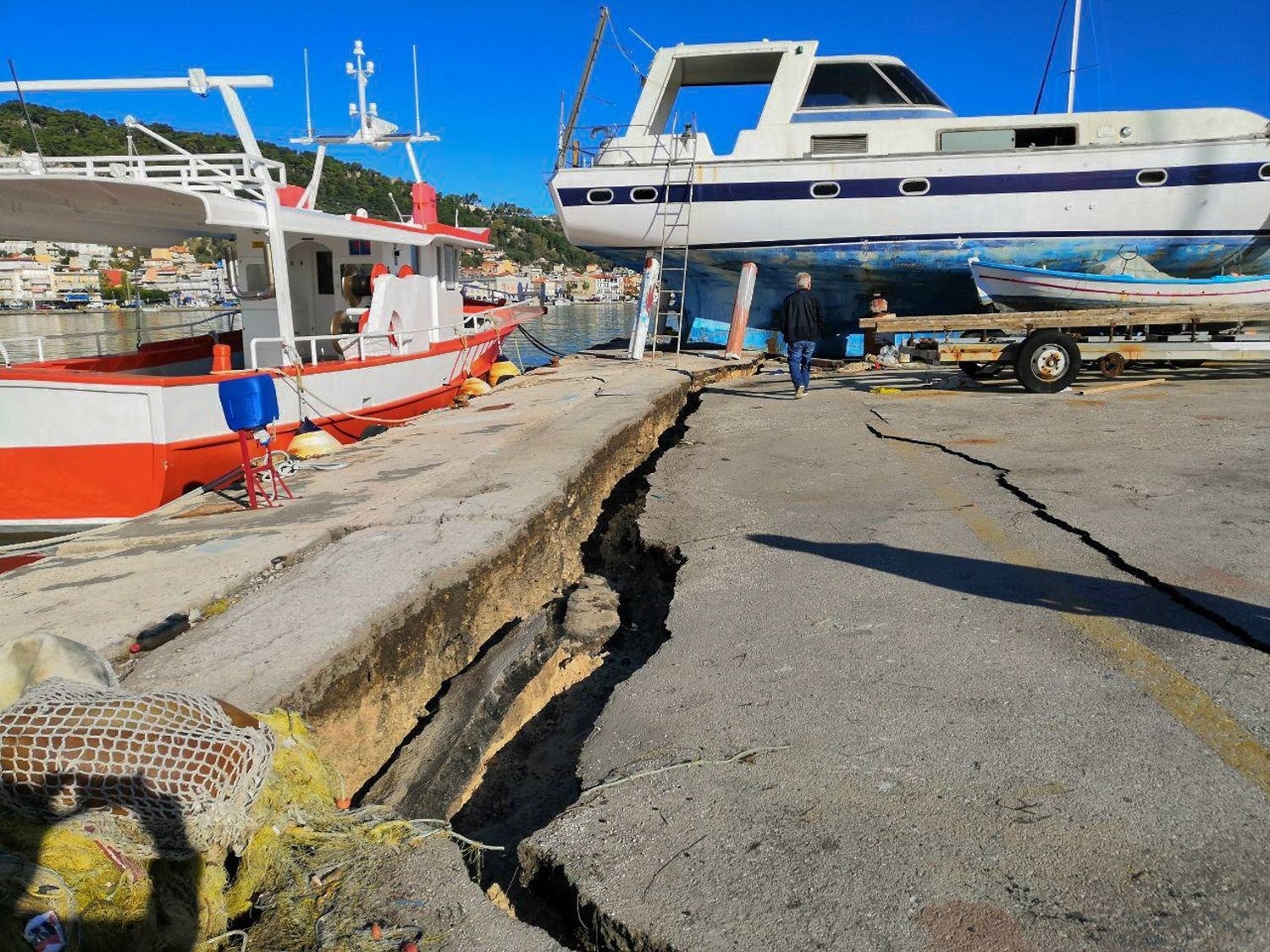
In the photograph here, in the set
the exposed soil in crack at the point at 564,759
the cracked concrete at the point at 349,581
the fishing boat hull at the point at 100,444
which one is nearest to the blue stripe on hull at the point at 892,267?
the cracked concrete at the point at 349,581

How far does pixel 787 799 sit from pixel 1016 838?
2.09 feet

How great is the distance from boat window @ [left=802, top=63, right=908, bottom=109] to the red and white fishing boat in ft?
23.2

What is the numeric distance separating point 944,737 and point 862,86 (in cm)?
1608

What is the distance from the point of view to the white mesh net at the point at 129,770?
214cm

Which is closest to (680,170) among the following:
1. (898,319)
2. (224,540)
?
(898,319)

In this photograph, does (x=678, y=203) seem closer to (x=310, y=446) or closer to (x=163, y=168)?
(x=163, y=168)

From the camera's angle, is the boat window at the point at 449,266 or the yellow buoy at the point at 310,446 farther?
the boat window at the point at 449,266

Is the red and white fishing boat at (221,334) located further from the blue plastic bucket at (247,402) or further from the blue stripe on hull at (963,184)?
the blue stripe on hull at (963,184)

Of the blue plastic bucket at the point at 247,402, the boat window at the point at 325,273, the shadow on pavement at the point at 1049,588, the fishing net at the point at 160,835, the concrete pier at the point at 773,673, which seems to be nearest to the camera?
the fishing net at the point at 160,835

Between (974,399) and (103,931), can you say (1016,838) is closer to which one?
(103,931)

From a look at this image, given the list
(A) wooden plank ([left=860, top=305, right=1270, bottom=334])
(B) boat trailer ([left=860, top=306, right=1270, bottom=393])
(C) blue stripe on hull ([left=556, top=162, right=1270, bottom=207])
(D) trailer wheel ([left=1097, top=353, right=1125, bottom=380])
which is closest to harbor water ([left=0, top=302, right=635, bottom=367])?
(C) blue stripe on hull ([left=556, top=162, right=1270, bottom=207])

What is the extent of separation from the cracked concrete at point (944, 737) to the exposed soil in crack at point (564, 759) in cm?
4

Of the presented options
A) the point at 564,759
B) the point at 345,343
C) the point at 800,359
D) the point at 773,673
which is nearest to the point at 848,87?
the point at 800,359

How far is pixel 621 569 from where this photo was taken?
19.7 feet
